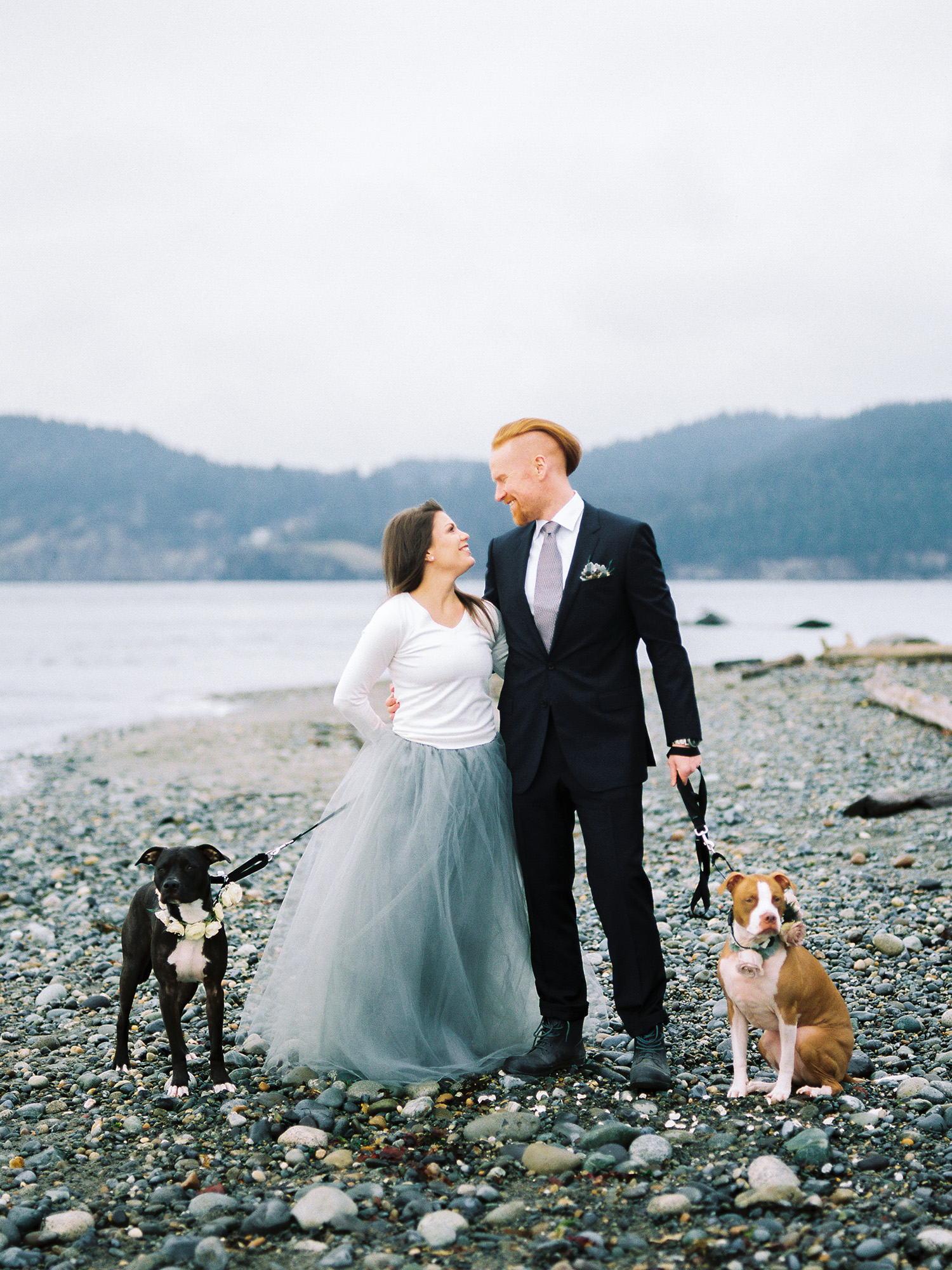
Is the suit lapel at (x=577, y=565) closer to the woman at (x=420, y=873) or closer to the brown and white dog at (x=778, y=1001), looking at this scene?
the woman at (x=420, y=873)

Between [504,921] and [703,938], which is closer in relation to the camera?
[504,921]

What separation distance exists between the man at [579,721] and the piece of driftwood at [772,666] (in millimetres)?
22138

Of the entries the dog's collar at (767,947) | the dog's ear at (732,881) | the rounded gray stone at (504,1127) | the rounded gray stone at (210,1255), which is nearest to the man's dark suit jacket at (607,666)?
the dog's ear at (732,881)

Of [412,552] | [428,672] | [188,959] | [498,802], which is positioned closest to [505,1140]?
[498,802]

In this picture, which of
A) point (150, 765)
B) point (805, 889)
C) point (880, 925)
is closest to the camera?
point (880, 925)

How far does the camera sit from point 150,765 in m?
18.2

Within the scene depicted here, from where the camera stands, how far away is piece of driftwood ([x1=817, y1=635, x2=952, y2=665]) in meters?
23.8

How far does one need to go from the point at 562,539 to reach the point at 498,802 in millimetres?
1307

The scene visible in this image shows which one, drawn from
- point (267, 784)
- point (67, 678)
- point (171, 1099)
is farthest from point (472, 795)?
point (67, 678)

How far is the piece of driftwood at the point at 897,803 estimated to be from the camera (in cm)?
981

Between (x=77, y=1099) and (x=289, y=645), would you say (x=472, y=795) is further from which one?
(x=289, y=645)

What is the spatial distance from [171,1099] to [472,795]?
195 cm

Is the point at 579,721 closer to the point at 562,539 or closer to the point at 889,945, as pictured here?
the point at 562,539

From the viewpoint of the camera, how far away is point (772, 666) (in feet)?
87.6
